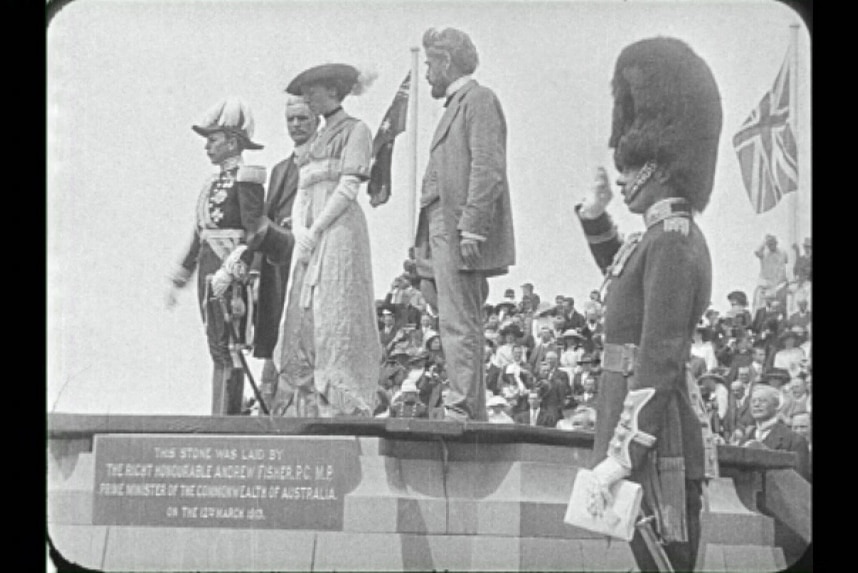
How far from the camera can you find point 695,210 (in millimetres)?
7324

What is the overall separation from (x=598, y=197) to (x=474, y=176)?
20.7 inches

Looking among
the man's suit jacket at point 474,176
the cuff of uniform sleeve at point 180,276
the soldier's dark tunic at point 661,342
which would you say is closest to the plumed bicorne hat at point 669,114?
the soldier's dark tunic at point 661,342

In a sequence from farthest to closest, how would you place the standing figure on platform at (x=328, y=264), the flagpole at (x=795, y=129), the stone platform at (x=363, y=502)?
the standing figure on platform at (x=328, y=264)
the flagpole at (x=795, y=129)
the stone platform at (x=363, y=502)

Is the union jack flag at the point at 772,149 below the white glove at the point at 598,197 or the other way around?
the other way around

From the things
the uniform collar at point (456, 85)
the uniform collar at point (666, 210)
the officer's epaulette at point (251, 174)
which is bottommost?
the uniform collar at point (666, 210)

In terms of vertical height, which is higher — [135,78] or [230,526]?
[135,78]

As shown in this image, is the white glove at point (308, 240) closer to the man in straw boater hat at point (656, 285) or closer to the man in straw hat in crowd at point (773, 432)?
the man in straw boater hat at point (656, 285)

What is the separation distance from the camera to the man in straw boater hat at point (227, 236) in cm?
747

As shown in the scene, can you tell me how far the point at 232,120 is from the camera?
7.46 metres

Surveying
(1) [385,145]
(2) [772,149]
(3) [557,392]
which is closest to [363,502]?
(3) [557,392]

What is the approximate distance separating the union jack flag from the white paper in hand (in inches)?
50.8

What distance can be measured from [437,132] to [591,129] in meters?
0.64
